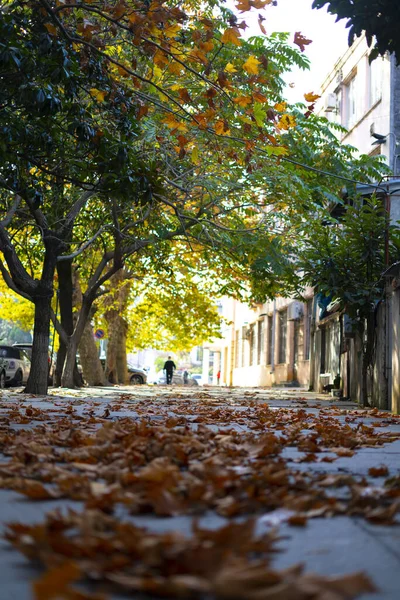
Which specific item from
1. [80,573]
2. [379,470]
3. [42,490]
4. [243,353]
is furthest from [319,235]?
[243,353]

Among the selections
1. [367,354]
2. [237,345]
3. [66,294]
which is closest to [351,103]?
[66,294]

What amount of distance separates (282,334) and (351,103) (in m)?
15.7

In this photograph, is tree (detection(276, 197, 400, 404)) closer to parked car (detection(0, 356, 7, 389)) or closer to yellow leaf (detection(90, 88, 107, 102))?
yellow leaf (detection(90, 88, 107, 102))

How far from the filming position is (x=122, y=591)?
2.55 meters

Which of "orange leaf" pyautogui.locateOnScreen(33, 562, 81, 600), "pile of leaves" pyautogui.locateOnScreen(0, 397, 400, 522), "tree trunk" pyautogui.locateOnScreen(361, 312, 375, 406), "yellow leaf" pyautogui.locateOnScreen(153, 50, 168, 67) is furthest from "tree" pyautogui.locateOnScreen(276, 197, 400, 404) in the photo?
"orange leaf" pyautogui.locateOnScreen(33, 562, 81, 600)

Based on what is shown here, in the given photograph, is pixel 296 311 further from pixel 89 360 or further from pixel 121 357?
pixel 89 360

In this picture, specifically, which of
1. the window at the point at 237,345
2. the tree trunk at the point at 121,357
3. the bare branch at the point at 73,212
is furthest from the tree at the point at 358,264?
the window at the point at 237,345

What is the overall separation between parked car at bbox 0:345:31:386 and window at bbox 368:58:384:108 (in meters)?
15.7

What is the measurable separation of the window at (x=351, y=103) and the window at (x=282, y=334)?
13.9 meters

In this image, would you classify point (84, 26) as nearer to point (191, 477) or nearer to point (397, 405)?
point (191, 477)

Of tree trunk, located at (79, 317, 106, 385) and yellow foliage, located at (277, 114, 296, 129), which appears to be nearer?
yellow foliage, located at (277, 114, 296, 129)

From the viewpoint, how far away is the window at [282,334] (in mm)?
44094

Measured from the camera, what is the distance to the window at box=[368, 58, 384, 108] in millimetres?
28016

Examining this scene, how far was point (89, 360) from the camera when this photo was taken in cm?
3312
